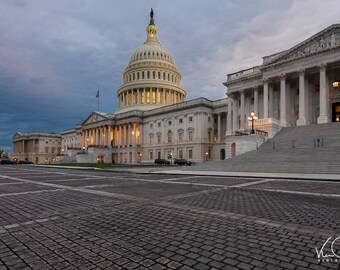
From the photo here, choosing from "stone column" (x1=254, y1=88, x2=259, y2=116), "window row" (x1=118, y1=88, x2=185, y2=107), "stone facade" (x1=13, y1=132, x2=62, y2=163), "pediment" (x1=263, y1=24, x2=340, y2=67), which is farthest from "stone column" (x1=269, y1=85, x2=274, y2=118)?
"stone facade" (x1=13, y1=132, x2=62, y2=163)

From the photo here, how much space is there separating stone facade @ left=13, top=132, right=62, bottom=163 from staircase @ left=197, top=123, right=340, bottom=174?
122482 millimetres

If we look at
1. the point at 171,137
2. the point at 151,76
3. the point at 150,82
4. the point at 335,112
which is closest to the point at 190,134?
the point at 171,137

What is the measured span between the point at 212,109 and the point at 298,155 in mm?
46508

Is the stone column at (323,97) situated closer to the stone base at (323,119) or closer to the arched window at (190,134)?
the stone base at (323,119)

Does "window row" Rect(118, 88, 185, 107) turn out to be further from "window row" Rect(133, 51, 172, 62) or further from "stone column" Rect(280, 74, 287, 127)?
"stone column" Rect(280, 74, 287, 127)

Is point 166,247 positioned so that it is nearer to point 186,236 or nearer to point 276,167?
point 186,236

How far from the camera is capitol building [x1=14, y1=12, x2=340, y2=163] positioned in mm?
38844

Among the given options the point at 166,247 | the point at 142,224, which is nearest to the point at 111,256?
the point at 166,247

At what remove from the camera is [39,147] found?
13288cm

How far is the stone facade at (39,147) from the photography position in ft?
436

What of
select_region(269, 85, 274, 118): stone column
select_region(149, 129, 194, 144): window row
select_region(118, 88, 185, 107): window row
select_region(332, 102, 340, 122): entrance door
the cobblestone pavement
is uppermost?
select_region(118, 88, 185, 107): window row

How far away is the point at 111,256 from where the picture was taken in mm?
3881

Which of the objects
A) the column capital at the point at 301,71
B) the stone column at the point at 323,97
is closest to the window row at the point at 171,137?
the column capital at the point at 301,71

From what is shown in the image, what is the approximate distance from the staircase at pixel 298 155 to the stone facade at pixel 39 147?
122482 mm
